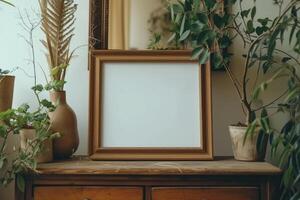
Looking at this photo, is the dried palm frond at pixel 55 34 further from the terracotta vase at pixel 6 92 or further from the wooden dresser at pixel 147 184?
the wooden dresser at pixel 147 184

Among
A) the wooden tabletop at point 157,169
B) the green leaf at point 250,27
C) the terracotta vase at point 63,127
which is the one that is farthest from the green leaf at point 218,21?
the terracotta vase at point 63,127

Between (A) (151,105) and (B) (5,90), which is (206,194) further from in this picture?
(B) (5,90)

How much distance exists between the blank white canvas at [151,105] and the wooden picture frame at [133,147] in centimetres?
2

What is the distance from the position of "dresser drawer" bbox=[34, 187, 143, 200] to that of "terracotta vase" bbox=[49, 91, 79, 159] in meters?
0.21

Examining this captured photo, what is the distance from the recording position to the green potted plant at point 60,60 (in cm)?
140

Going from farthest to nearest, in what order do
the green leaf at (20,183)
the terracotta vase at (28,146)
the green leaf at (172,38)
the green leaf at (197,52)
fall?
the green leaf at (172,38) < the green leaf at (197,52) < the terracotta vase at (28,146) < the green leaf at (20,183)

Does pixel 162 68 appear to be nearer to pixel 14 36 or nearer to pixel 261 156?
pixel 261 156

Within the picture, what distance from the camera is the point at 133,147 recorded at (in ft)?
4.68

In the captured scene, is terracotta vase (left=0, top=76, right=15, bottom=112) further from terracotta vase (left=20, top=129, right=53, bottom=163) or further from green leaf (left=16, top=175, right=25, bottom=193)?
green leaf (left=16, top=175, right=25, bottom=193)

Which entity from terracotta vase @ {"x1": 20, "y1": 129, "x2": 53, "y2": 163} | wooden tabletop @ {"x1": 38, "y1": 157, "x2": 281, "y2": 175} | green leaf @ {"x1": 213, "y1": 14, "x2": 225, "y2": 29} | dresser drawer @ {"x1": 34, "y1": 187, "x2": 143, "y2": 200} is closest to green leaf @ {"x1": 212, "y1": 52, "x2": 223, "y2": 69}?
green leaf @ {"x1": 213, "y1": 14, "x2": 225, "y2": 29}

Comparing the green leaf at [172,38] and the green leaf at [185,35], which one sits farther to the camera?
the green leaf at [172,38]

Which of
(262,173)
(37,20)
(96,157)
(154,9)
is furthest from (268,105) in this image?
(37,20)

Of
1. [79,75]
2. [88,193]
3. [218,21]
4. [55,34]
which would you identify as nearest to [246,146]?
[218,21]

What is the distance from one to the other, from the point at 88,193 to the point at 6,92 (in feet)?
1.88
